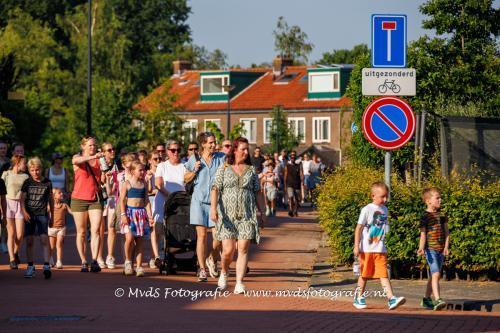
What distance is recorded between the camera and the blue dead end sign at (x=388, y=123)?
48.9 feet

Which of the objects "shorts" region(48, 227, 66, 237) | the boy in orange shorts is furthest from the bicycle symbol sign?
"shorts" region(48, 227, 66, 237)

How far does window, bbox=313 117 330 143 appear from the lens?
81875 mm

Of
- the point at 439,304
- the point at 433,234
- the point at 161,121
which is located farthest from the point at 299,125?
the point at 439,304

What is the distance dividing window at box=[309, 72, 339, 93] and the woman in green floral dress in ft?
220

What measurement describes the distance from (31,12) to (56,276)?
3180 inches

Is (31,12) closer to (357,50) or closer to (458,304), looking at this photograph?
(357,50)

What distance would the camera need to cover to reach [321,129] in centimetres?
8231

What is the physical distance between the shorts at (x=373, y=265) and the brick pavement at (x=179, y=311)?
373 mm

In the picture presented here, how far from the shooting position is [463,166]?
61.8 feet

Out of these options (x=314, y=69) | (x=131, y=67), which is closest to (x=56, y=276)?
(x=314, y=69)

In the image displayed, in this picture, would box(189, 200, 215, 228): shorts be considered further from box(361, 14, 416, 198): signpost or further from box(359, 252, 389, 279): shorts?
box(359, 252, 389, 279): shorts

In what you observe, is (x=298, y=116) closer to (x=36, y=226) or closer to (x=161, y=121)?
(x=161, y=121)

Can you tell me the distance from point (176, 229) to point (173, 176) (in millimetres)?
1197

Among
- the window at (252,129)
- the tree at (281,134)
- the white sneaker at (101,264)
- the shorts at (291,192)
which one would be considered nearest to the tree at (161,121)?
the tree at (281,134)
